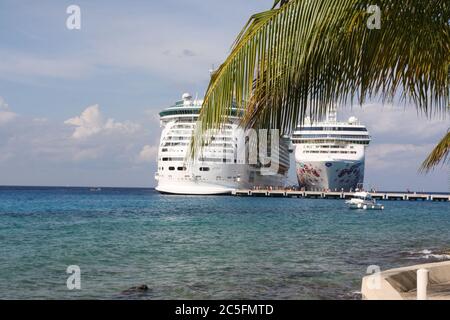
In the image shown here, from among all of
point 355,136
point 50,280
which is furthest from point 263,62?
point 355,136

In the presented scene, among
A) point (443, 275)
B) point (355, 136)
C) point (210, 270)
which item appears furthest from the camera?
point (355, 136)

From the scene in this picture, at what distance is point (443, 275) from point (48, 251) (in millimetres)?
17710

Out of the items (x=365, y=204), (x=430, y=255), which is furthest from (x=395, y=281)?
(x=365, y=204)

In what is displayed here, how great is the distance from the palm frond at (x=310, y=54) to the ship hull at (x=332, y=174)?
8945cm

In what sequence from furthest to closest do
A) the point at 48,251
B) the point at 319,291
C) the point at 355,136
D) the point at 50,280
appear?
the point at 355,136, the point at 48,251, the point at 50,280, the point at 319,291

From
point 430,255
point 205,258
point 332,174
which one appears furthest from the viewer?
point 332,174

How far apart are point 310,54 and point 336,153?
9103 centimetres

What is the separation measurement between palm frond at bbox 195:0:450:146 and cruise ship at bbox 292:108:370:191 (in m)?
86.5

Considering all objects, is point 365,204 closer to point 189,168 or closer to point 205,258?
point 189,168

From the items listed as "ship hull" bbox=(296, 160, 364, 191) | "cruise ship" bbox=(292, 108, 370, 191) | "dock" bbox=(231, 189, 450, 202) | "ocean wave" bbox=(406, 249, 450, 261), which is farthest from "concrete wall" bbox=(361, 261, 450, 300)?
"ship hull" bbox=(296, 160, 364, 191)

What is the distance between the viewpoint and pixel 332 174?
9412 cm

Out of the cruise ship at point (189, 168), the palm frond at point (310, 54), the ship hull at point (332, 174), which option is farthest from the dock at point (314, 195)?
the palm frond at point (310, 54)
